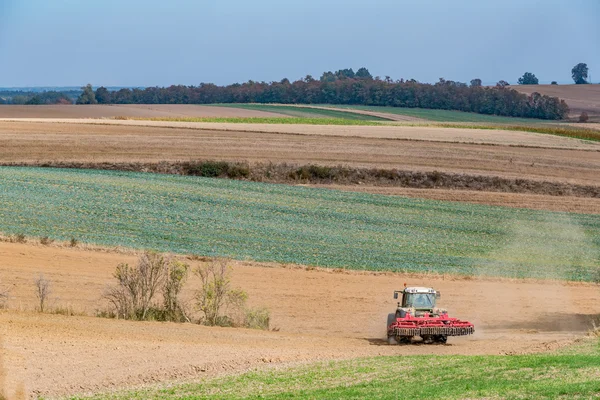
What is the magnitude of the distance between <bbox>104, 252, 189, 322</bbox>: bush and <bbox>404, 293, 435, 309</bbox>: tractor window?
6.16m

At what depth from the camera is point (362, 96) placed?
A: 16138 cm

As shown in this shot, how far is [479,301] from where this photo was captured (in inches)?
1262

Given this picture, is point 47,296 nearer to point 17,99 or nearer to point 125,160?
point 125,160

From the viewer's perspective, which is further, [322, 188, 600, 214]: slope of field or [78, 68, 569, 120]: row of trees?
[78, 68, 569, 120]: row of trees

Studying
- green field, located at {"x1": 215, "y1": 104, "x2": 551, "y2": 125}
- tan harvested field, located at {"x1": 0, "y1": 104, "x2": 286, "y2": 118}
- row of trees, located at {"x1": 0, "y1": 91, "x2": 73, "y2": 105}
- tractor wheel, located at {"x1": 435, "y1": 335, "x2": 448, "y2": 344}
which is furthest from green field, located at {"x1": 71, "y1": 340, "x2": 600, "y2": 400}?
row of trees, located at {"x1": 0, "y1": 91, "x2": 73, "y2": 105}

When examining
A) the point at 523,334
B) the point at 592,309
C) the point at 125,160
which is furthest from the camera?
the point at 125,160

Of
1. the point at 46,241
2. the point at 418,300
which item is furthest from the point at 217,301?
the point at 46,241

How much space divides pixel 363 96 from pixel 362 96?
0.20m

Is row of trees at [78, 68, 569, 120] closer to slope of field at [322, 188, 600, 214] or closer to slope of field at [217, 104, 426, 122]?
slope of field at [217, 104, 426, 122]

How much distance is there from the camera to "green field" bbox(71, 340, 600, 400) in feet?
47.5

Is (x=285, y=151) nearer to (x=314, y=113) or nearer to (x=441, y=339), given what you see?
(x=441, y=339)

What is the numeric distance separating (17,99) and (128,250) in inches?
4079

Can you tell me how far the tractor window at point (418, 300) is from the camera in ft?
85.1

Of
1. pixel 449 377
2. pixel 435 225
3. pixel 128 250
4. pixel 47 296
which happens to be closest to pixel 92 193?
pixel 128 250
